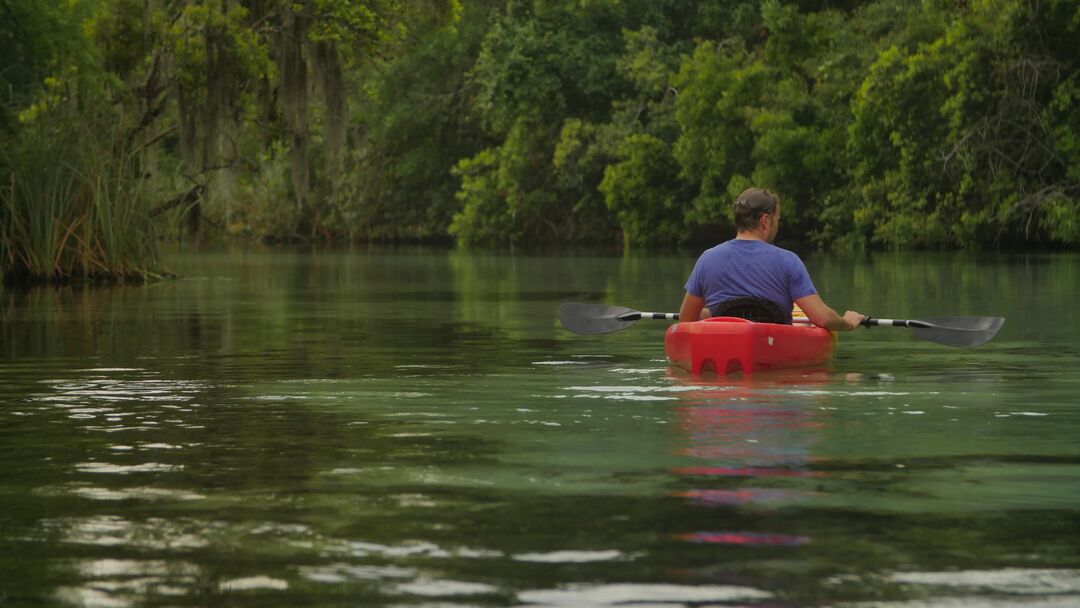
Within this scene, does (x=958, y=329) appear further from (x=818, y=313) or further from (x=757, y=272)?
(x=757, y=272)

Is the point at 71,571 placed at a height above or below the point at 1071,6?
below

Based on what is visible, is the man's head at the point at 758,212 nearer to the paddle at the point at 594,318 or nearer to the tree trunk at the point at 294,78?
the paddle at the point at 594,318

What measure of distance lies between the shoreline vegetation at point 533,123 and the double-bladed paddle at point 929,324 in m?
12.9

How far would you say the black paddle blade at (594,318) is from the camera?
1605 centimetres

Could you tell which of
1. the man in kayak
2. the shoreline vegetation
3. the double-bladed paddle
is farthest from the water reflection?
the shoreline vegetation

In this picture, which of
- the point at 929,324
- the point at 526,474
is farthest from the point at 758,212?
the point at 526,474

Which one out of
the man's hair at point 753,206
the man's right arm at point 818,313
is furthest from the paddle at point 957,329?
the man's hair at point 753,206

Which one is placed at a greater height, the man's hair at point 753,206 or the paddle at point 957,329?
the man's hair at point 753,206

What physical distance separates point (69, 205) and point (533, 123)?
145 ft

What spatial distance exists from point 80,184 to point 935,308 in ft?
39.1

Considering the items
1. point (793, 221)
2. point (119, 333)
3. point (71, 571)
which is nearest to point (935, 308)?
point (119, 333)

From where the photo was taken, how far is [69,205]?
2783cm

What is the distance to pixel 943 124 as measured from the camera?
47500 millimetres

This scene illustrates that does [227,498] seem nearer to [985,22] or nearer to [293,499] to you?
[293,499]
